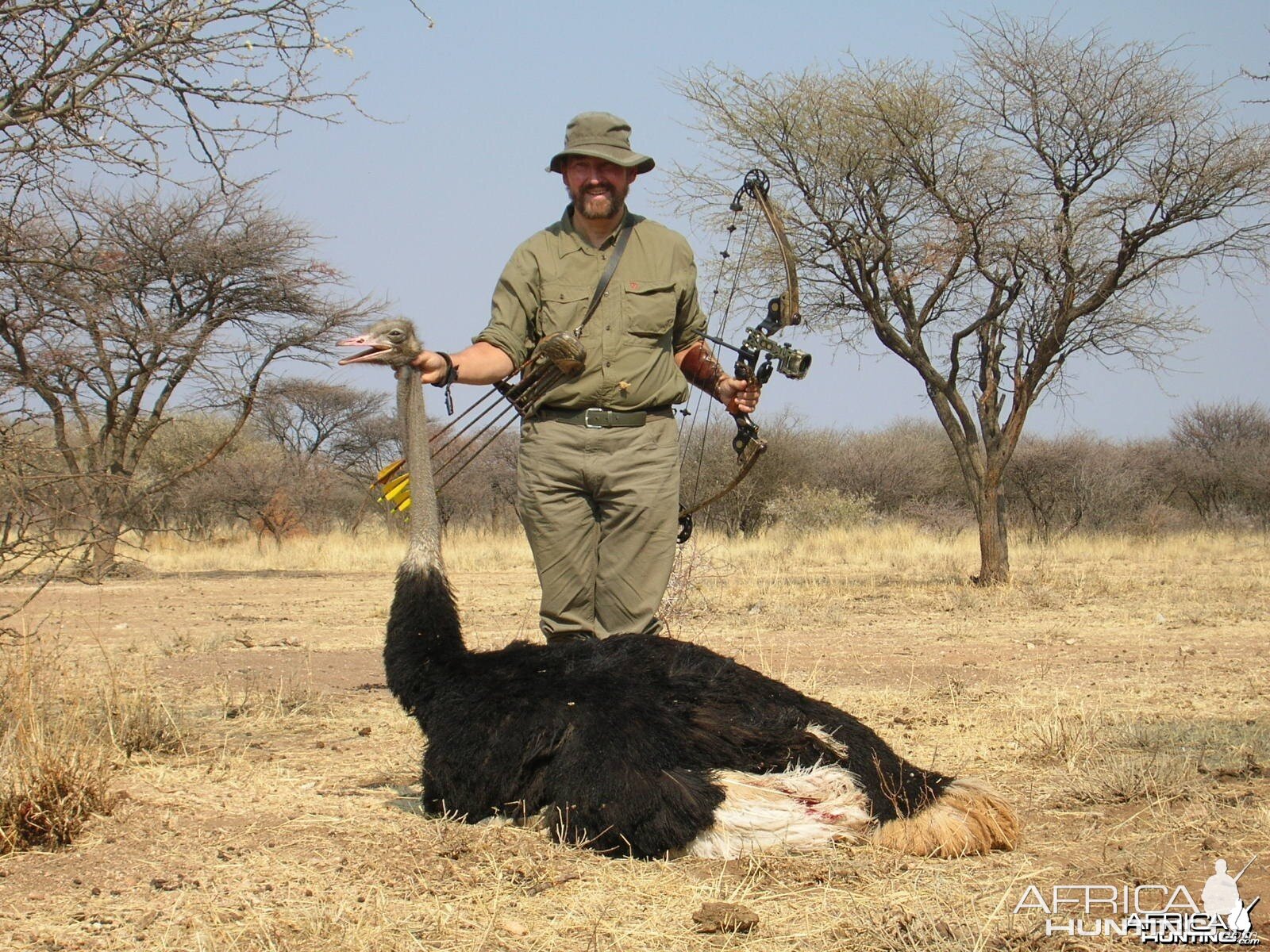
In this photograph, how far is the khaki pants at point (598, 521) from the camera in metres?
4.15

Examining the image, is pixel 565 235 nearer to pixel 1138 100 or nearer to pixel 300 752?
pixel 300 752

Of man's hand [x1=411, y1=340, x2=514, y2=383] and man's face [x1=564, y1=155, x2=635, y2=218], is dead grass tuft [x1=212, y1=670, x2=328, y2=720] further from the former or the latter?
man's face [x1=564, y1=155, x2=635, y2=218]

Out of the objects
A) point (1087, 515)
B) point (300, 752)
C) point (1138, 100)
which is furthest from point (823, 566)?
point (300, 752)

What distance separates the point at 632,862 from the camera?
10.3 ft

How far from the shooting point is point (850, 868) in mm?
3062

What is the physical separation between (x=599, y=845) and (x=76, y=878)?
120cm

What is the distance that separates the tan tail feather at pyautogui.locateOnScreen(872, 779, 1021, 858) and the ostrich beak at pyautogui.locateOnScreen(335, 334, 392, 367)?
69.5 inches

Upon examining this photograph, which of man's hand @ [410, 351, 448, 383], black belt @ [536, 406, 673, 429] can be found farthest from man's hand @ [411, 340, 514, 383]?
black belt @ [536, 406, 673, 429]

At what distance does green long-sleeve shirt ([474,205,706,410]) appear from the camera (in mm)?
4191

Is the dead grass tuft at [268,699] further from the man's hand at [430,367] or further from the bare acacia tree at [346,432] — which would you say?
the bare acacia tree at [346,432]

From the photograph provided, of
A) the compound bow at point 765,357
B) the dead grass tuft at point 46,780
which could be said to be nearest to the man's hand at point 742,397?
the compound bow at point 765,357

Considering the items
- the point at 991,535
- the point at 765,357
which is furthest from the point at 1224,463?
the point at 765,357

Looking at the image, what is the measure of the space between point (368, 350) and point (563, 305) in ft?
2.66

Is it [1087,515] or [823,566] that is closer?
[823,566]
